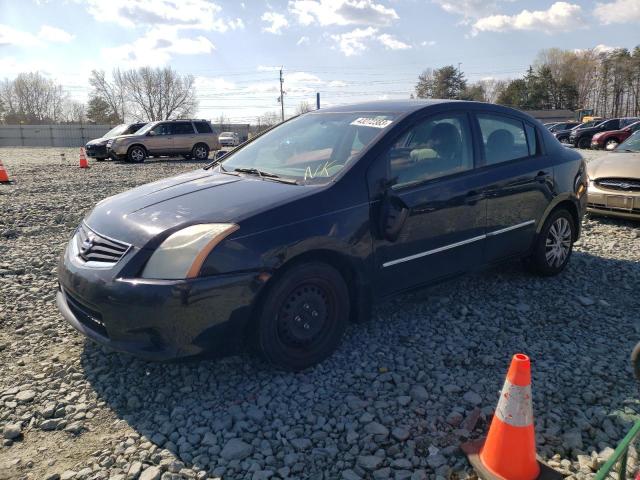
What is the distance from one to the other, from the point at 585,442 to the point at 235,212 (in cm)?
225

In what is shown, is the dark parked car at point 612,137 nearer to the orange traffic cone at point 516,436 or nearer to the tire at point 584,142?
the tire at point 584,142

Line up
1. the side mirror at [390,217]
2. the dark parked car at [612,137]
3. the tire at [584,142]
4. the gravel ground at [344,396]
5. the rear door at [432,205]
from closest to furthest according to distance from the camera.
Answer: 1. the gravel ground at [344,396]
2. the side mirror at [390,217]
3. the rear door at [432,205]
4. the dark parked car at [612,137]
5. the tire at [584,142]

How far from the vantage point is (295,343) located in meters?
3.04

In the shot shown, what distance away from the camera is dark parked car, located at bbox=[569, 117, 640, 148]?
2591 centimetres

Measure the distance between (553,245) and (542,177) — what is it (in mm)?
726

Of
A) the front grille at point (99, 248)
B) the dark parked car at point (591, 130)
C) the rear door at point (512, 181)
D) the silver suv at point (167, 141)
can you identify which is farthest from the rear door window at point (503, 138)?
the dark parked car at point (591, 130)

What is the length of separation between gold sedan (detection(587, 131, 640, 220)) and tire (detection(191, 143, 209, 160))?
16.8m

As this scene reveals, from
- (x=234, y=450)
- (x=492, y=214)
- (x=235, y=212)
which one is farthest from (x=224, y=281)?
(x=492, y=214)

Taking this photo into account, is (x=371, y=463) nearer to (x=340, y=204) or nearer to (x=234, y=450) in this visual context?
(x=234, y=450)

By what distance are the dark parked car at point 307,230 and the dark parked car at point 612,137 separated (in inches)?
938

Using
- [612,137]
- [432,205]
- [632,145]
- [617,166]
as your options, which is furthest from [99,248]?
[612,137]

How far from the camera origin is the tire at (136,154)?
63.8 ft

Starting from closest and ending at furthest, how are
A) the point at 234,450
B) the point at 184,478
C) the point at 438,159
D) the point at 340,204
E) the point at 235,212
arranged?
the point at 184,478
the point at 234,450
the point at 235,212
the point at 340,204
the point at 438,159

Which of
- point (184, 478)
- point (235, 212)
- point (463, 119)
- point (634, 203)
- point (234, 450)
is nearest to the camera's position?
point (184, 478)
